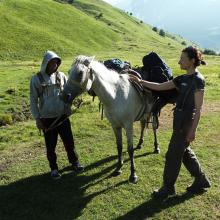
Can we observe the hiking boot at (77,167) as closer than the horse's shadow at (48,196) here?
No

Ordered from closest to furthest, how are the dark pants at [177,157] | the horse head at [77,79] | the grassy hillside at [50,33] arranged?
1. the dark pants at [177,157]
2. the horse head at [77,79]
3. the grassy hillside at [50,33]

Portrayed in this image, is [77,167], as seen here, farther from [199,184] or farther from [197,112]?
[197,112]

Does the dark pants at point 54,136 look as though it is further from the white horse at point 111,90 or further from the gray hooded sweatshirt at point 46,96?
the white horse at point 111,90

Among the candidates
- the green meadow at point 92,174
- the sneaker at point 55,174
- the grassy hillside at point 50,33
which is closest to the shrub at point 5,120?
the green meadow at point 92,174

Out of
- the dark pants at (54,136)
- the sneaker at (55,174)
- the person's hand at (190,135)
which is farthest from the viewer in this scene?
the sneaker at (55,174)

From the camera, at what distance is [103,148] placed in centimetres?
1235

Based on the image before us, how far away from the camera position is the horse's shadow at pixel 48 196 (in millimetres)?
8422

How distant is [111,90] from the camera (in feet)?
29.4

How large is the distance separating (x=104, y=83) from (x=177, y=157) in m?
2.32

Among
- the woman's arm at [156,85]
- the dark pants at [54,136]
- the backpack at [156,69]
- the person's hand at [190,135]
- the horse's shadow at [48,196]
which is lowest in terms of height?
the horse's shadow at [48,196]

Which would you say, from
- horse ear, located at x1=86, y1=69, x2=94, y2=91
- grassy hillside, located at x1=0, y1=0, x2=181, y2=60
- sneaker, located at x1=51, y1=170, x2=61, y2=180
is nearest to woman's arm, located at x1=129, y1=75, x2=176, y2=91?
horse ear, located at x1=86, y1=69, x2=94, y2=91

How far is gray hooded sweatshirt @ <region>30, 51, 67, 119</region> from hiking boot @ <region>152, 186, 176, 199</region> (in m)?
2.88

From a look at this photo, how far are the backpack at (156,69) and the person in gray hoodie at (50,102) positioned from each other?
2.35m

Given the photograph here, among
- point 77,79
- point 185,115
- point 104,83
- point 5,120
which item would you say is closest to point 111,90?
point 104,83
